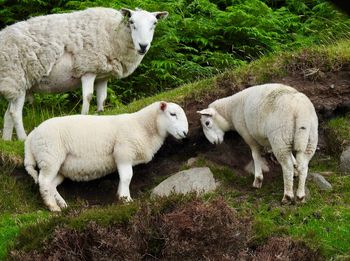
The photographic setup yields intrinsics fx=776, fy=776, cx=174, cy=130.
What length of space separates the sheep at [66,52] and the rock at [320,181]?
10.2ft

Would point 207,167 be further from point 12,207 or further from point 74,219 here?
point 74,219

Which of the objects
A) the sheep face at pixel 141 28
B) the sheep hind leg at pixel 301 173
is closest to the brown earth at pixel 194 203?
the sheep face at pixel 141 28

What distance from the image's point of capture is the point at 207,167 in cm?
971

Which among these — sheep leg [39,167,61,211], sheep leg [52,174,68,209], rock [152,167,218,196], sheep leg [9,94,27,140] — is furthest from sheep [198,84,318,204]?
sheep leg [9,94,27,140]

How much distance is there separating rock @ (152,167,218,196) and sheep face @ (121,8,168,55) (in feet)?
7.48

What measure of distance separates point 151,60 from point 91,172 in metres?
6.58

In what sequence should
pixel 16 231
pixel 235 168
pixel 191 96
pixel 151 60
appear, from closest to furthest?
pixel 16 231 → pixel 235 168 → pixel 191 96 → pixel 151 60

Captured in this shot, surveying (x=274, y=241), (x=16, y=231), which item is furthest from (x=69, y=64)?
(x=274, y=241)

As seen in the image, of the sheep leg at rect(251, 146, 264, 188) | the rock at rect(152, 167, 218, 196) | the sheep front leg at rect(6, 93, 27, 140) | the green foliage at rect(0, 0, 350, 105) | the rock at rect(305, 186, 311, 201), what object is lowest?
the green foliage at rect(0, 0, 350, 105)

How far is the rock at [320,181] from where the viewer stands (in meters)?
9.16

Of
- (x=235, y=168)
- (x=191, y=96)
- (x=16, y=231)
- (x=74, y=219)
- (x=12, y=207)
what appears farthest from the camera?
(x=191, y=96)

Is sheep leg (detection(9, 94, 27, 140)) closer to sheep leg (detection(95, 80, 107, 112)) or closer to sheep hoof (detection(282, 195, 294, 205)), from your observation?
sheep leg (detection(95, 80, 107, 112))

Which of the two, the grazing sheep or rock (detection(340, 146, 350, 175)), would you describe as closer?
the grazing sheep

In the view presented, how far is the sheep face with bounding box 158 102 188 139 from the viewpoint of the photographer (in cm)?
962
